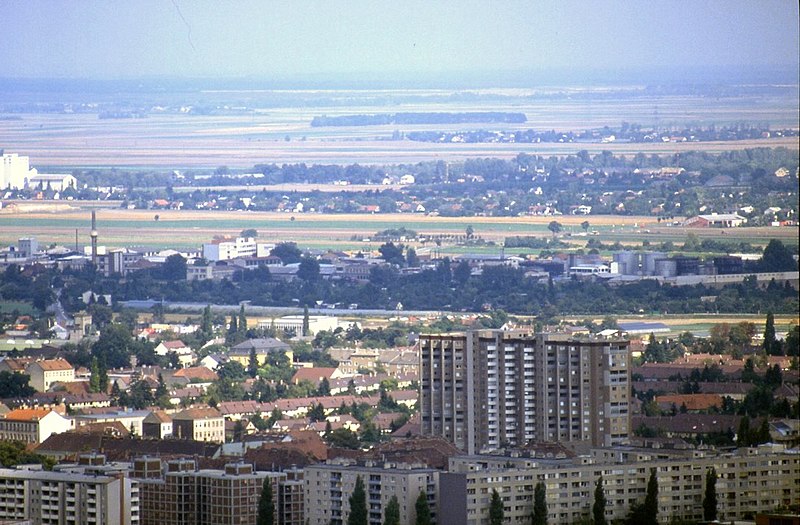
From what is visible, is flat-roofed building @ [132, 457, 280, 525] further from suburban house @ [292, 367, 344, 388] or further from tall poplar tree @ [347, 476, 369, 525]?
suburban house @ [292, 367, 344, 388]

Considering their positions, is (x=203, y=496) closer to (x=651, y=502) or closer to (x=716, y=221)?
(x=651, y=502)

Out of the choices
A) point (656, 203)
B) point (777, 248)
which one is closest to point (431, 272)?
point (777, 248)

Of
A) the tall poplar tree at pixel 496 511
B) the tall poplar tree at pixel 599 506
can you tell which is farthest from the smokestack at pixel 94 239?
the tall poplar tree at pixel 496 511

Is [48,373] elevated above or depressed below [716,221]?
below

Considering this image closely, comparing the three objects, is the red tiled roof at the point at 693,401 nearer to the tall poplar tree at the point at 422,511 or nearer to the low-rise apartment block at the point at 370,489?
the low-rise apartment block at the point at 370,489

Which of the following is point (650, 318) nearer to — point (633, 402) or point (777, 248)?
point (777, 248)

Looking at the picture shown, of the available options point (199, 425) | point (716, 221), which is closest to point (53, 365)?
point (199, 425)
